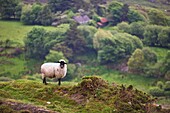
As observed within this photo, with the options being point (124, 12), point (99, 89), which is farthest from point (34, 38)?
point (99, 89)

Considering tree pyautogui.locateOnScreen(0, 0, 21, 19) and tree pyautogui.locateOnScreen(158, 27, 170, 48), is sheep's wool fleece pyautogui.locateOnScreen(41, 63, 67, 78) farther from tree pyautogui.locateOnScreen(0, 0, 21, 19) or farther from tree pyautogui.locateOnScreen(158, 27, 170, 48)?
tree pyautogui.locateOnScreen(0, 0, 21, 19)

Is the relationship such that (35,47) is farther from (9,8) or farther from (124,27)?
(124,27)

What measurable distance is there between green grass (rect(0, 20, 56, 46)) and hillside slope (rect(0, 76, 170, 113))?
62.9 metres

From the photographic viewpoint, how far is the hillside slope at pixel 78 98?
20.0 m

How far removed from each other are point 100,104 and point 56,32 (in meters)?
67.7

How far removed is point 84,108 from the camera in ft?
67.2

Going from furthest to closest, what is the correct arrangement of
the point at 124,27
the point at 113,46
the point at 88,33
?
the point at 124,27 < the point at 88,33 < the point at 113,46

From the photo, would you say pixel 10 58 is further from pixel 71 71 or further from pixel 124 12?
pixel 124 12

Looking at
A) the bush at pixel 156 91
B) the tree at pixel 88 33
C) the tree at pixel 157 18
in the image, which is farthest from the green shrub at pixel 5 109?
the tree at pixel 157 18

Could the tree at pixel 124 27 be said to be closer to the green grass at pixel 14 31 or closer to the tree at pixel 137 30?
the tree at pixel 137 30

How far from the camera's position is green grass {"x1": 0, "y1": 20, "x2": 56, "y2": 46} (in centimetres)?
8541

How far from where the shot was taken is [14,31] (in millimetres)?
92312

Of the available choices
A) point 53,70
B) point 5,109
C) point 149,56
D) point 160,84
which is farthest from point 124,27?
point 5,109

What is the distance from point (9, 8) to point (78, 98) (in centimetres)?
8682
